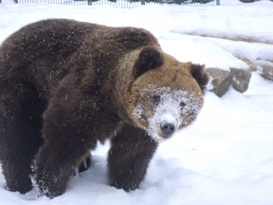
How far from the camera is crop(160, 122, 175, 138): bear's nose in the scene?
3.02 m

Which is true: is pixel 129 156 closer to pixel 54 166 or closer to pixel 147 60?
pixel 54 166

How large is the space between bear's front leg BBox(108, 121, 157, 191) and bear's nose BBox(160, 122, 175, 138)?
73cm

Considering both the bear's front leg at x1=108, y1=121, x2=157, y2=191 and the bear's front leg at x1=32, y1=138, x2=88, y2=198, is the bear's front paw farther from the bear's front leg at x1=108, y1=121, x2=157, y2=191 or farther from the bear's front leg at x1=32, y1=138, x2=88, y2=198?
the bear's front leg at x1=32, y1=138, x2=88, y2=198

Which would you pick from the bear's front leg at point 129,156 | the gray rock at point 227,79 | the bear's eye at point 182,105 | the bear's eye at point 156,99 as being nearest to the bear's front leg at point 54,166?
the bear's front leg at point 129,156

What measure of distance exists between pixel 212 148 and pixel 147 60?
7.85 ft

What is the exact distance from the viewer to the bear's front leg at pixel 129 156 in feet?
12.5

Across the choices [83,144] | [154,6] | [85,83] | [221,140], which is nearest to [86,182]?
[83,144]

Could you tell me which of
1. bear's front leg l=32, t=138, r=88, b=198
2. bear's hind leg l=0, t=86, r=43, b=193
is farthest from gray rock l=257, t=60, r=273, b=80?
bear's front leg l=32, t=138, r=88, b=198

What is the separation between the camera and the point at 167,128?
3031 millimetres

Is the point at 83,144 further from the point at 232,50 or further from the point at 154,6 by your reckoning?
the point at 154,6

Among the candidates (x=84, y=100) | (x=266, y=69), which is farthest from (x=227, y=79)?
(x=84, y=100)

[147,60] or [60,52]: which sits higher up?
[147,60]

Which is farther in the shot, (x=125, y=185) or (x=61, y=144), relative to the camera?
(x=125, y=185)

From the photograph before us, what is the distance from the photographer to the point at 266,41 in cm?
915
